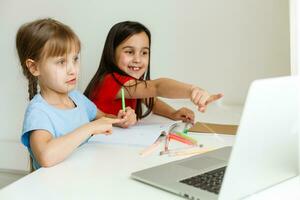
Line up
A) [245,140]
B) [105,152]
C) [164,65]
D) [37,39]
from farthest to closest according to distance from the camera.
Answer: [164,65]
[37,39]
[105,152]
[245,140]

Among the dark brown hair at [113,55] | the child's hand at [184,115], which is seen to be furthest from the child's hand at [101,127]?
the dark brown hair at [113,55]

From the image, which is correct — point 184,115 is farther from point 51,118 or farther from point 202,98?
point 51,118

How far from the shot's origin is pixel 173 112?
140cm

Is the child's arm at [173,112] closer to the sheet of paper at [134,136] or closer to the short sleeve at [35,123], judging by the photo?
the sheet of paper at [134,136]

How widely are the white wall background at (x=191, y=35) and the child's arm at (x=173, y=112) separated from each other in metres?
0.27

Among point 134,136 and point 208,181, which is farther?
point 134,136

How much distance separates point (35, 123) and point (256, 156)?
1.85 ft

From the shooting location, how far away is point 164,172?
0.75 metres

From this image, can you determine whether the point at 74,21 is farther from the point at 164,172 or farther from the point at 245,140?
the point at 245,140

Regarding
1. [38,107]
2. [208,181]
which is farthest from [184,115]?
[208,181]

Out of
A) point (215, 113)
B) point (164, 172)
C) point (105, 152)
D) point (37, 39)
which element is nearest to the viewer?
point (164, 172)

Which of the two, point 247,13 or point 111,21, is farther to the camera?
point 111,21

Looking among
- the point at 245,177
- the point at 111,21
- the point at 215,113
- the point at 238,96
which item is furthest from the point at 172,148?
the point at 111,21

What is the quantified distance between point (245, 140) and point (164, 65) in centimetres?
121
